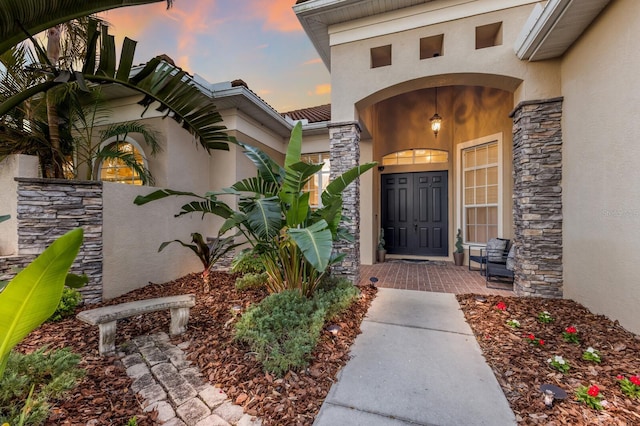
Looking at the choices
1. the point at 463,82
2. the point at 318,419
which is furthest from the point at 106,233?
the point at 463,82

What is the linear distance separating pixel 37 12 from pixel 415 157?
7654 mm

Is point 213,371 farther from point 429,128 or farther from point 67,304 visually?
point 429,128

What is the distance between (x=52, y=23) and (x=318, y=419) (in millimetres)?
3520

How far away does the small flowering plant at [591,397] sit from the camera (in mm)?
1947

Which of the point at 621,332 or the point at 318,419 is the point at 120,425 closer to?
the point at 318,419

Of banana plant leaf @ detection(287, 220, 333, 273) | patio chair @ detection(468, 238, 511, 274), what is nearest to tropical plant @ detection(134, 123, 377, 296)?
banana plant leaf @ detection(287, 220, 333, 273)

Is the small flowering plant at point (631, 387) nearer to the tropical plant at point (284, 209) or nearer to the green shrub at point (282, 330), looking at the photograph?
the green shrub at point (282, 330)

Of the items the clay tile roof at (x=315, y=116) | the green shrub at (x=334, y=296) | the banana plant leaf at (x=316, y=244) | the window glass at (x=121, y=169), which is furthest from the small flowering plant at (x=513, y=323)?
the window glass at (x=121, y=169)

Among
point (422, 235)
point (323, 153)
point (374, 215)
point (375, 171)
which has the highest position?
point (323, 153)

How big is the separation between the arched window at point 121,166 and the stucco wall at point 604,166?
7947 mm

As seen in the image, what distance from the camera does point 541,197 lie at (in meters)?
4.26

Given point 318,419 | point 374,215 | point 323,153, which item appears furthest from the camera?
point 323,153

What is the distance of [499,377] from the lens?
240cm

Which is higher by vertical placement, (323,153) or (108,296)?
(323,153)
